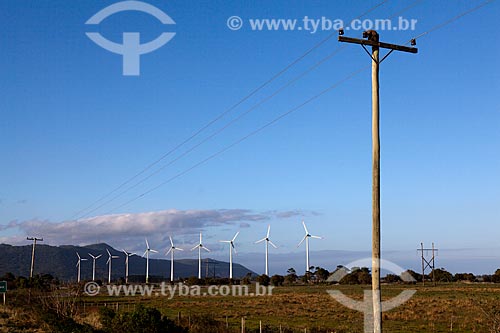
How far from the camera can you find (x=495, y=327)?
22.6m

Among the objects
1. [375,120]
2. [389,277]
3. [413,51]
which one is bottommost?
[389,277]

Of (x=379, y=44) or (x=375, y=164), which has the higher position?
(x=379, y=44)

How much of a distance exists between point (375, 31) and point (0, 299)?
6008cm

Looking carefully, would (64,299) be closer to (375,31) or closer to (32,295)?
(32,295)

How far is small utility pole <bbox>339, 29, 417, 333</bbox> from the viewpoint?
1611cm

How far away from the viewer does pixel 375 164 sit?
16625 millimetres

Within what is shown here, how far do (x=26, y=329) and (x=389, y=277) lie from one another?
406 ft

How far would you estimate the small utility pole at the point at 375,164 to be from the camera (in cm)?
1611

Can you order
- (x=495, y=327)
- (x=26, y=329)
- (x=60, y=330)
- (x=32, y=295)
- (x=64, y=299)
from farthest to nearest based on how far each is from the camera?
(x=32, y=295), (x=64, y=299), (x=26, y=329), (x=60, y=330), (x=495, y=327)

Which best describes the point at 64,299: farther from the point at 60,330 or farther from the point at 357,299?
the point at 357,299

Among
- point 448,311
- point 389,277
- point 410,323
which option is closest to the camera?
point 410,323

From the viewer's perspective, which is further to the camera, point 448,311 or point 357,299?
point 357,299

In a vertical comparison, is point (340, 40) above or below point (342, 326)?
above

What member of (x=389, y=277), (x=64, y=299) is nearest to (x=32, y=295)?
(x=64, y=299)
